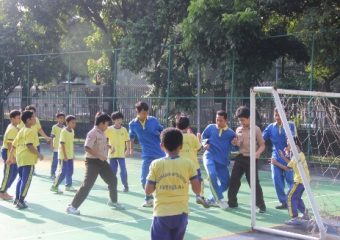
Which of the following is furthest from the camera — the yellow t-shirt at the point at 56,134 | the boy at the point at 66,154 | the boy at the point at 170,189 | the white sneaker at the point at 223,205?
the yellow t-shirt at the point at 56,134

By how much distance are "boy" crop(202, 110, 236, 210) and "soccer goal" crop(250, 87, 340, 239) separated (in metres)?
0.74

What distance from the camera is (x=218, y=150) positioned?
9.60 metres

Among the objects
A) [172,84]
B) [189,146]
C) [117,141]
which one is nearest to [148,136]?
[189,146]

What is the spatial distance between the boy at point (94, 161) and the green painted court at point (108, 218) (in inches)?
11.1

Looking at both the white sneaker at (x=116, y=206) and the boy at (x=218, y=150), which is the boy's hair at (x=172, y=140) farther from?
the white sneaker at (x=116, y=206)

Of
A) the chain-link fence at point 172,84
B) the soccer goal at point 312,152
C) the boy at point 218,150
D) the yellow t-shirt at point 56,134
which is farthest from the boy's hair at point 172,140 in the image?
the chain-link fence at point 172,84

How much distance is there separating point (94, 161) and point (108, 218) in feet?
3.13

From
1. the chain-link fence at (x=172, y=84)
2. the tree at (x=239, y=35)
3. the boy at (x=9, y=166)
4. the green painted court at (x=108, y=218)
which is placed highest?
the tree at (x=239, y=35)

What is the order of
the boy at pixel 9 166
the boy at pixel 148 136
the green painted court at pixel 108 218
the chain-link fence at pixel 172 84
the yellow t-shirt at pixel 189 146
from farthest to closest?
the chain-link fence at pixel 172 84 → the boy at pixel 9 166 → the boy at pixel 148 136 → the yellow t-shirt at pixel 189 146 → the green painted court at pixel 108 218

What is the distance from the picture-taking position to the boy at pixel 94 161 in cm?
887

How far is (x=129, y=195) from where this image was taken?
11031 mm

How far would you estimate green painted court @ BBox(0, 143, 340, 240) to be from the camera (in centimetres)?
764

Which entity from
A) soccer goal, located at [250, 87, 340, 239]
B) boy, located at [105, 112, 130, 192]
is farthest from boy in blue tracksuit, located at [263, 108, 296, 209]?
boy, located at [105, 112, 130, 192]

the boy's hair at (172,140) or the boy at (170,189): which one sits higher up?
the boy's hair at (172,140)
